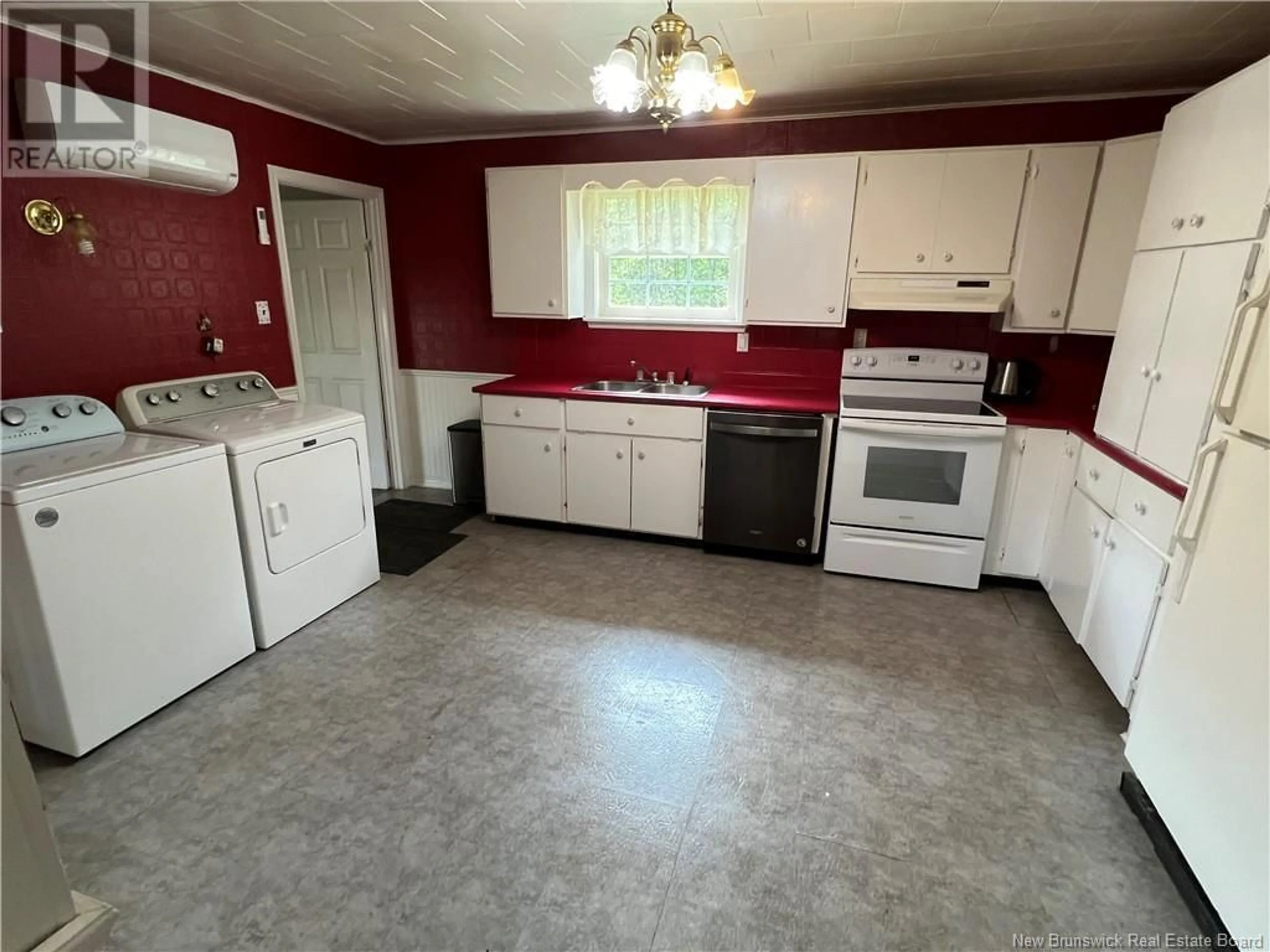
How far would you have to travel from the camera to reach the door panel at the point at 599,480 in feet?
12.0

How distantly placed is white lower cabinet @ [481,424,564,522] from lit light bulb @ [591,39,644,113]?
2183mm

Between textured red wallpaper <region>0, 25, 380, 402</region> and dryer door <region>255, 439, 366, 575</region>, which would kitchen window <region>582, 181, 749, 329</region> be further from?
dryer door <region>255, 439, 366, 575</region>

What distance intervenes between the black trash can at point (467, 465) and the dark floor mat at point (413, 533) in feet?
0.33

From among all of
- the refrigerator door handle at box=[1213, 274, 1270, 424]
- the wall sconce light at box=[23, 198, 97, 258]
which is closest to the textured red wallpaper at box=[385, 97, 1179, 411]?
the refrigerator door handle at box=[1213, 274, 1270, 424]

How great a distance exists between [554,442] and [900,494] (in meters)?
1.98

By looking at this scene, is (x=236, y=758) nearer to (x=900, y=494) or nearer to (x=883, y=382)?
(x=900, y=494)

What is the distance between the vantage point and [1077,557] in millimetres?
2646

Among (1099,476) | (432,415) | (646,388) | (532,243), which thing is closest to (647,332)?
(646,388)

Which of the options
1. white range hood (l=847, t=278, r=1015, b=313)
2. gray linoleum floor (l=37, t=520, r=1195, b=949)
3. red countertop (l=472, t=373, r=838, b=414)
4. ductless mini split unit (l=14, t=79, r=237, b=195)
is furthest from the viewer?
red countertop (l=472, t=373, r=838, b=414)

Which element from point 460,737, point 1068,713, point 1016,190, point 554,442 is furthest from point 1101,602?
point 554,442

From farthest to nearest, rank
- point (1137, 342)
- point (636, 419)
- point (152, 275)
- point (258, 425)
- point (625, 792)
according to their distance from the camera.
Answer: point (636, 419), point (152, 275), point (258, 425), point (1137, 342), point (625, 792)

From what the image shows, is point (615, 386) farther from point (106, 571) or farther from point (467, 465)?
point (106, 571)

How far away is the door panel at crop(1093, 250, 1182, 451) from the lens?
2.17m

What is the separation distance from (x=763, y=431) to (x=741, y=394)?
47cm
